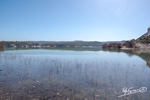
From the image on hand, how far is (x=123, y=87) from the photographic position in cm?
959

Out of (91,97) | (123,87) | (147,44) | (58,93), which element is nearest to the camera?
(91,97)

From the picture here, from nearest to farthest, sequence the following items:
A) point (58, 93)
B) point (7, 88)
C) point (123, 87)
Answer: point (58, 93)
point (7, 88)
point (123, 87)

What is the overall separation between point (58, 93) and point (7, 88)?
13.1 feet

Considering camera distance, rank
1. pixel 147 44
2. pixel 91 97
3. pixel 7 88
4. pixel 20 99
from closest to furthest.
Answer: pixel 20 99 < pixel 91 97 < pixel 7 88 < pixel 147 44

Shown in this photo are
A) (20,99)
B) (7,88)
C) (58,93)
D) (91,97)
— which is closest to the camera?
(20,99)

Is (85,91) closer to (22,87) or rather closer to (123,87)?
(123,87)

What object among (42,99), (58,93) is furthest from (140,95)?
(42,99)

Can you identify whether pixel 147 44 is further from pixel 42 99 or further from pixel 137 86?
pixel 42 99

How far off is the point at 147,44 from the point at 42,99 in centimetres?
11007

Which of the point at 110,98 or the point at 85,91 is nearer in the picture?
the point at 110,98

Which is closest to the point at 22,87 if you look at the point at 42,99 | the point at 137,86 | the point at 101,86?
the point at 42,99

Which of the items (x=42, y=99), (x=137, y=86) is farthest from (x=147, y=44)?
(x=42, y=99)

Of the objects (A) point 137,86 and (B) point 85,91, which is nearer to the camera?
(B) point 85,91

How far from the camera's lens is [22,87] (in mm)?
9117
